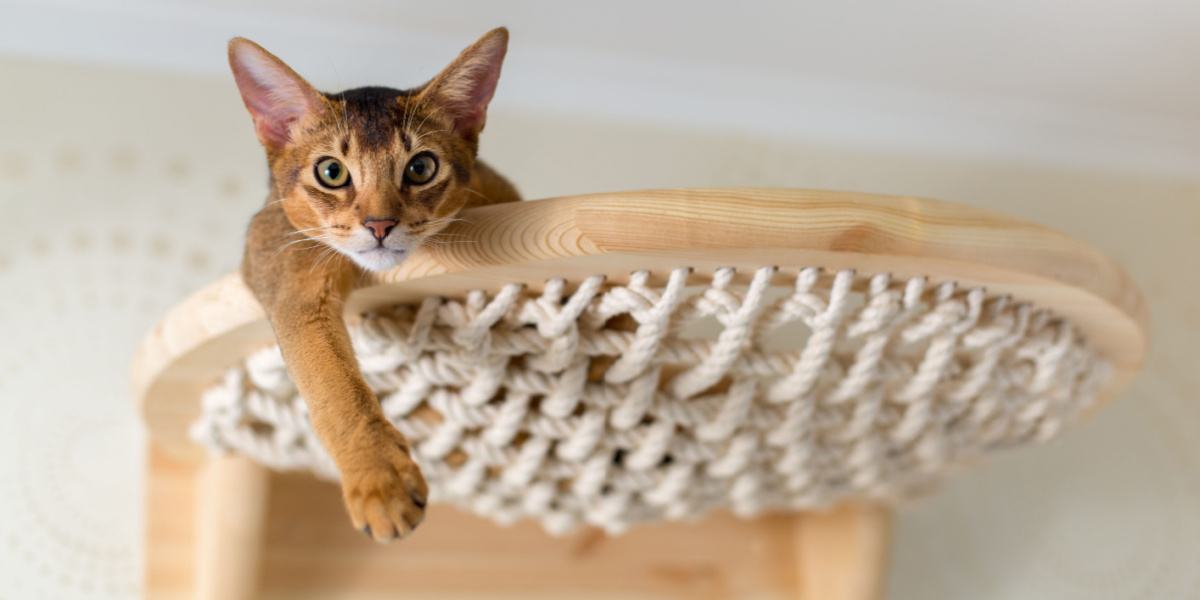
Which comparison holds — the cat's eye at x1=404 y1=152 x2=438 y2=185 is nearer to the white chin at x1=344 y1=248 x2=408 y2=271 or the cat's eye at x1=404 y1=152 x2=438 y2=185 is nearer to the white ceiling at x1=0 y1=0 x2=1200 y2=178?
the white chin at x1=344 y1=248 x2=408 y2=271

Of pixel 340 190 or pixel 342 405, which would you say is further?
pixel 340 190

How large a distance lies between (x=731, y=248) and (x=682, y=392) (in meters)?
0.18

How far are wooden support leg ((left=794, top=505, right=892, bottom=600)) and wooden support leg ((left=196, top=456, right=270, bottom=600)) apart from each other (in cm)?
56

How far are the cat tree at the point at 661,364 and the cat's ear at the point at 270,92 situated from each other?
0.39 ft

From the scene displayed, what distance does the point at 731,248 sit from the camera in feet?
1.95

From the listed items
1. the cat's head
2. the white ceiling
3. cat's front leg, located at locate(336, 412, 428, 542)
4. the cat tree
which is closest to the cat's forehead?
the cat's head

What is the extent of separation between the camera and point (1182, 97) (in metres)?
1.49

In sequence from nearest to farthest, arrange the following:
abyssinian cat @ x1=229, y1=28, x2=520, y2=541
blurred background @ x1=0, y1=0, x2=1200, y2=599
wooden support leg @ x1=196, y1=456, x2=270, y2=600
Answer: abyssinian cat @ x1=229, y1=28, x2=520, y2=541, wooden support leg @ x1=196, y1=456, x2=270, y2=600, blurred background @ x1=0, y1=0, x2=1200, y2=599

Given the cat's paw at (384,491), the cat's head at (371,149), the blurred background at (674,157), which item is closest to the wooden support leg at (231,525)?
the blurred background at (674,157)

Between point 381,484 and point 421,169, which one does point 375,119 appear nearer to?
point 421,169

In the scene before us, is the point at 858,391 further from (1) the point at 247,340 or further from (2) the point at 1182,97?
(2) the point at 1182,97

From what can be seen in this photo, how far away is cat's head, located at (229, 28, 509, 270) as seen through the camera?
0.68 m

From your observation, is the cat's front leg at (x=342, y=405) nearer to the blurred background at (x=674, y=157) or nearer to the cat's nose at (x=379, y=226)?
the cat's nose at (x=379, y=226)

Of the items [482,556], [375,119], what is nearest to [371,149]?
[375,119]
